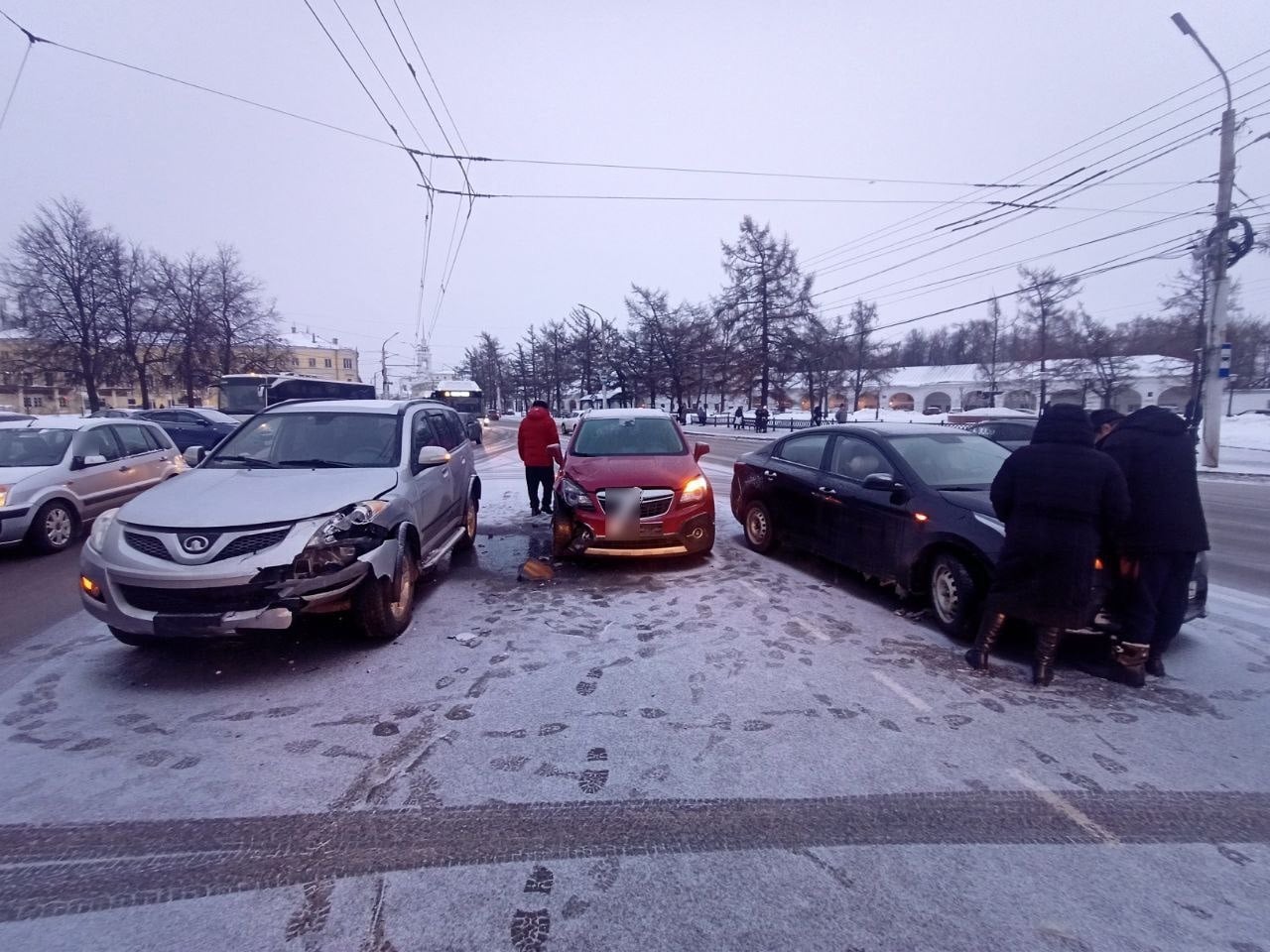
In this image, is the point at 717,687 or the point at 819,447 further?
the point at 819,447

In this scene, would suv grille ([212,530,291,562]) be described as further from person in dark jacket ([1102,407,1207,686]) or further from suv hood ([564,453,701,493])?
person in dark jacket ([1102,407,1207,686])

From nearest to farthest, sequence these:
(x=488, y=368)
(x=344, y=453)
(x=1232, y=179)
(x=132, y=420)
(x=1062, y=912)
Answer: (x=1062, y=912), (x=344, y=453), (x=132, y=420), (x=1232, y=179), (x=488, y=368)

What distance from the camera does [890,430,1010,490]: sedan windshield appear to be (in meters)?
5.75

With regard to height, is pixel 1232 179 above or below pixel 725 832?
above

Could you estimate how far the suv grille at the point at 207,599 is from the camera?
4.11 meters

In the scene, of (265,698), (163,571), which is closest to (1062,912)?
(265,698)

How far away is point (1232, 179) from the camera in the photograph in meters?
18.2

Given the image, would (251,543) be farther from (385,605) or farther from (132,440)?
(132,440)

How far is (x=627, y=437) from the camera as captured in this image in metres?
8.40

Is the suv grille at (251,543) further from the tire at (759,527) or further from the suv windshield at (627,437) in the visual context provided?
the tire at (759,527)

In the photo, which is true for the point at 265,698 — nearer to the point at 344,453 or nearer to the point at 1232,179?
the point at 344,453

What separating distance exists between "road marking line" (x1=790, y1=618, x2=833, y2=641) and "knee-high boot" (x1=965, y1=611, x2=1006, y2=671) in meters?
1.04

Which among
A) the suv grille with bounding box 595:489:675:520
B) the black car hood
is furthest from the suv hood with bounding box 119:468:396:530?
the black car hood

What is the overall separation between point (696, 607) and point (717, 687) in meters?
1.68
